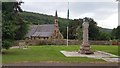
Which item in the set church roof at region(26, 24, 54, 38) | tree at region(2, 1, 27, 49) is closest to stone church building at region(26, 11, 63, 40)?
church roof at region(26, 24, 54, 38)

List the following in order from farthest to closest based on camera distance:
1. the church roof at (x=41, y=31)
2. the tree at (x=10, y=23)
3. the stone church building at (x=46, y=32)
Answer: the church roof at (x=41, y=31), the stone church building at (x=46, y=32), the tree at (x=10, y=23)

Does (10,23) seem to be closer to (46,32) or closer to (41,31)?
(46,32)

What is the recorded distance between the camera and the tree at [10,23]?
1152 inches

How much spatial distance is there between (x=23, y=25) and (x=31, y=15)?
115615 millimetres

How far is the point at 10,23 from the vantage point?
1185 inches

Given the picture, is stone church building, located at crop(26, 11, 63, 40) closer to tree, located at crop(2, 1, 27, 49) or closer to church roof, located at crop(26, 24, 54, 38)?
church roof, located at crop(26, 24, 54, 38)

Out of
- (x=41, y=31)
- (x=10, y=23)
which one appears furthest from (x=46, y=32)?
(x=10, y=23)

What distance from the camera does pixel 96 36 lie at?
315ft

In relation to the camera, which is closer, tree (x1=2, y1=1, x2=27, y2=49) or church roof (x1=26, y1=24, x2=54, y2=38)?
tree (x1=2, y1=1, x2=27, y2=49)

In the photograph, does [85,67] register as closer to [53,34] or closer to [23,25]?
[23,25]

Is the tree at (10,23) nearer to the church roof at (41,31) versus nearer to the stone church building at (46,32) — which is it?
the stone church building at (46,32)

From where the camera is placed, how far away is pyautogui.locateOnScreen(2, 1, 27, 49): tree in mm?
29252

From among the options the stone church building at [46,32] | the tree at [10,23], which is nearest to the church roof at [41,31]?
the stone church building at [46,32]

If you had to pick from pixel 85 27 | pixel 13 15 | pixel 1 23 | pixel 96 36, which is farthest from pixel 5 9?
pixel 96 36
